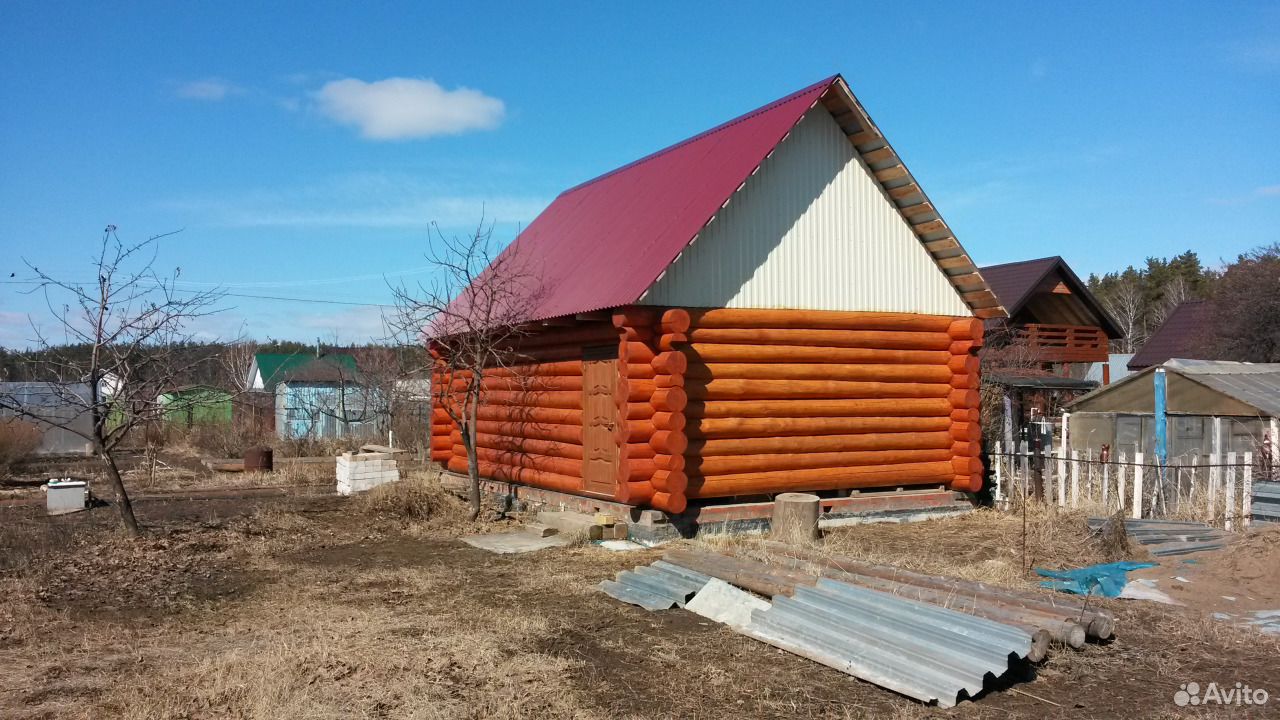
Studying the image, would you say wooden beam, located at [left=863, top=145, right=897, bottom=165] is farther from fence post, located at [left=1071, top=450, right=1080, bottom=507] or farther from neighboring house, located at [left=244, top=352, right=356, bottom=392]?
neighboring house, located at [left=244, top=352, right=356, bottom=392]

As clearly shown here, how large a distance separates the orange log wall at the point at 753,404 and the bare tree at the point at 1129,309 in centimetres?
5312

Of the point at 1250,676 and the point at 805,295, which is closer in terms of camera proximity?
the point at 1250,676

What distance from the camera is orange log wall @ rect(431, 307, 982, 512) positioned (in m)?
12.5

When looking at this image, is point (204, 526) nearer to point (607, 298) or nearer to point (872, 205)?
point (607, 298)

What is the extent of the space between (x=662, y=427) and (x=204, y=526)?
6529 mm

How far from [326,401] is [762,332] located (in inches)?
1094

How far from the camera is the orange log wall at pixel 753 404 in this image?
12.5m

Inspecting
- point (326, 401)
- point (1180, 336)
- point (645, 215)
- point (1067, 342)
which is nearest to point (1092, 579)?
point (645, 215)

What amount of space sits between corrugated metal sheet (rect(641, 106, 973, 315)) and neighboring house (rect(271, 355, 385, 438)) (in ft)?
77.0

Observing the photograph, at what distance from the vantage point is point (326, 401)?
123ft

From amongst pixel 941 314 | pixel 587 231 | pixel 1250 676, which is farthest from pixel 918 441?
pixel 1250 676

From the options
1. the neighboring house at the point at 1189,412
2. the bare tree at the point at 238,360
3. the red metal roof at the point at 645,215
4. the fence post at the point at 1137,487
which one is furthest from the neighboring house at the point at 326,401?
the fence post at the point at 1137,487

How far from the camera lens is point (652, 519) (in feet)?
41.1

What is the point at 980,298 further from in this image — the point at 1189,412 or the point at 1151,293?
the point at 1151,293
